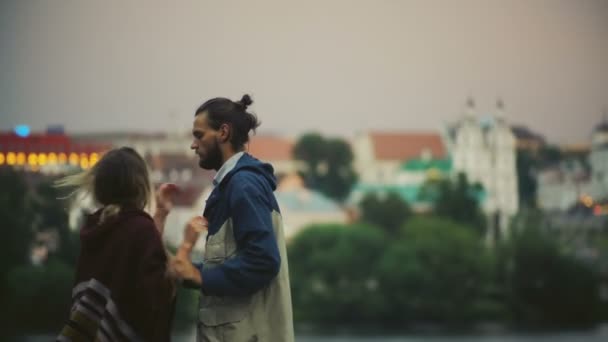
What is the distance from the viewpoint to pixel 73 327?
2.40 meters

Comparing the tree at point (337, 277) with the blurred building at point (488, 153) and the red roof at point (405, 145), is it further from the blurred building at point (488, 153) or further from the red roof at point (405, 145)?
the red roof at point (405, 145)

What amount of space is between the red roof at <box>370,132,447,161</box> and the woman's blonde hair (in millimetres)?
74202

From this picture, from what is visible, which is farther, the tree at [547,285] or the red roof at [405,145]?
the red roof at [405,145]

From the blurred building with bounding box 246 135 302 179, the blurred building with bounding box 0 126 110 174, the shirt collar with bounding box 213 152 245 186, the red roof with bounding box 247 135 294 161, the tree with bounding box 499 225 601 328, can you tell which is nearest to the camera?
the shirt collar with bounding box 213 152 245 186

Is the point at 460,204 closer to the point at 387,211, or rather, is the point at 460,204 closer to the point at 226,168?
the point at 387,211

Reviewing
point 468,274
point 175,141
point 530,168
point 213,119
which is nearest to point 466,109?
point 530,168

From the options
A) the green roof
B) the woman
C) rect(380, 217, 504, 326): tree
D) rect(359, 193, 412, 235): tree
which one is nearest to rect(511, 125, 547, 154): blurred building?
the green roof

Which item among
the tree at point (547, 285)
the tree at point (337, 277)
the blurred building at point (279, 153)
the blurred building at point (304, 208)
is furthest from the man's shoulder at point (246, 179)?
the blurred building at point (279, 153)

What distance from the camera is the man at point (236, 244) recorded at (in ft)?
7.92

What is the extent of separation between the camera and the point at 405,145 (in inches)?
3147

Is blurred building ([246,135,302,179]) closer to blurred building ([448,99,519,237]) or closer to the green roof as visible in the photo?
the green roof

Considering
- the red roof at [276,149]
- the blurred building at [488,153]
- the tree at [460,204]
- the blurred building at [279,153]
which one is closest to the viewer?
the tree at [460,204]

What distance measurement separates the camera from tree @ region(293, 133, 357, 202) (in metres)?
67.8

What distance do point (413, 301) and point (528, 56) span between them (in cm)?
3322
